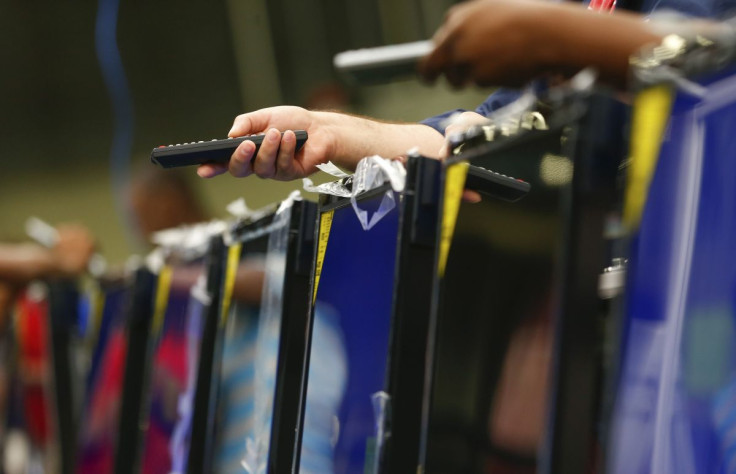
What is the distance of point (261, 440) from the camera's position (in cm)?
105

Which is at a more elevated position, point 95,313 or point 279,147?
point 279,147

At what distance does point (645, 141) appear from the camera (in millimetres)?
543

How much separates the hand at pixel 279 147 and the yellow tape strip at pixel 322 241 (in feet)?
0.25

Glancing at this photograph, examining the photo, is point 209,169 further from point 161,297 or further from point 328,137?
point 161,297

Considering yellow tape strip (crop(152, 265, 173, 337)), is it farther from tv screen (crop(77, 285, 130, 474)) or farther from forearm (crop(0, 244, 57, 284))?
forearm (crop(0, 244, 57, 284))

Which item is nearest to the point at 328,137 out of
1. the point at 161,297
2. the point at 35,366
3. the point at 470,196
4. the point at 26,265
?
the point at 470,196

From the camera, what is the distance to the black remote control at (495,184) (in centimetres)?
69

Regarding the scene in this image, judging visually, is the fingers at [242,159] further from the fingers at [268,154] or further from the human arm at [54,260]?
the human arm at [54,260]

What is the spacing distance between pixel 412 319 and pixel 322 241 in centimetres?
28

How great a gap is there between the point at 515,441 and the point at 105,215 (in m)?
4.06

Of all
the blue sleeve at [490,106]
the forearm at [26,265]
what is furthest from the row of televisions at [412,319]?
the forearm at [26,265]

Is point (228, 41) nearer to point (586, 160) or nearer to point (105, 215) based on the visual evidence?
point (105, 215)

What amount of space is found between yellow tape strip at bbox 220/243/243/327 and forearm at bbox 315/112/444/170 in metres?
0.28

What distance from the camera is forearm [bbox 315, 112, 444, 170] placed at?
1.08 metres
